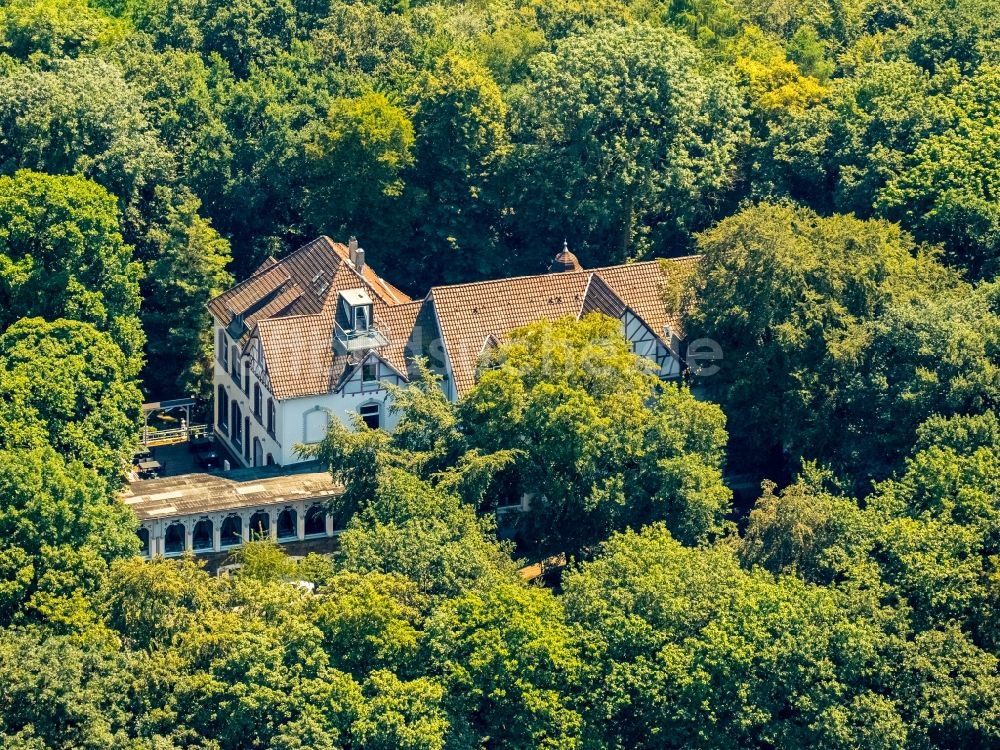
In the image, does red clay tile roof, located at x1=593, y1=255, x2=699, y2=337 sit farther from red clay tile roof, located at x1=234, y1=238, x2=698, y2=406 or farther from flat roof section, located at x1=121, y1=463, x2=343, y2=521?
flat roof section, located at x1=121, y1=463, x2=343, y2=521

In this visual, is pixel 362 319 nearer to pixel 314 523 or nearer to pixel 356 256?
pixel 356 256

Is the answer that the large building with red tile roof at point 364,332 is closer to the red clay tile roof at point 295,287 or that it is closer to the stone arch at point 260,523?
the red clay tile roof at point 295,287

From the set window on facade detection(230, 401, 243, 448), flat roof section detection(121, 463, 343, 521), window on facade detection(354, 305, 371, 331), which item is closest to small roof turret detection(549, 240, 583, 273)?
window on facade detection(354, 305, 371, 331)

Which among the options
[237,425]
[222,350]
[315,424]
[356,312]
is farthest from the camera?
[222,350]

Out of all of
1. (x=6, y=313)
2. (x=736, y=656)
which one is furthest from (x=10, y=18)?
(x=736, y=656)

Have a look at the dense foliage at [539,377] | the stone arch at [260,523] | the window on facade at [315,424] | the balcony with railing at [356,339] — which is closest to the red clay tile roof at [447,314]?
the balcony with railing at [356,339]

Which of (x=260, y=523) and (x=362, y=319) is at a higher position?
(x=362, y=319)

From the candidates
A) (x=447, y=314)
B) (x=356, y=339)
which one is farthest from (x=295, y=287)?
(x=447, y=314)
